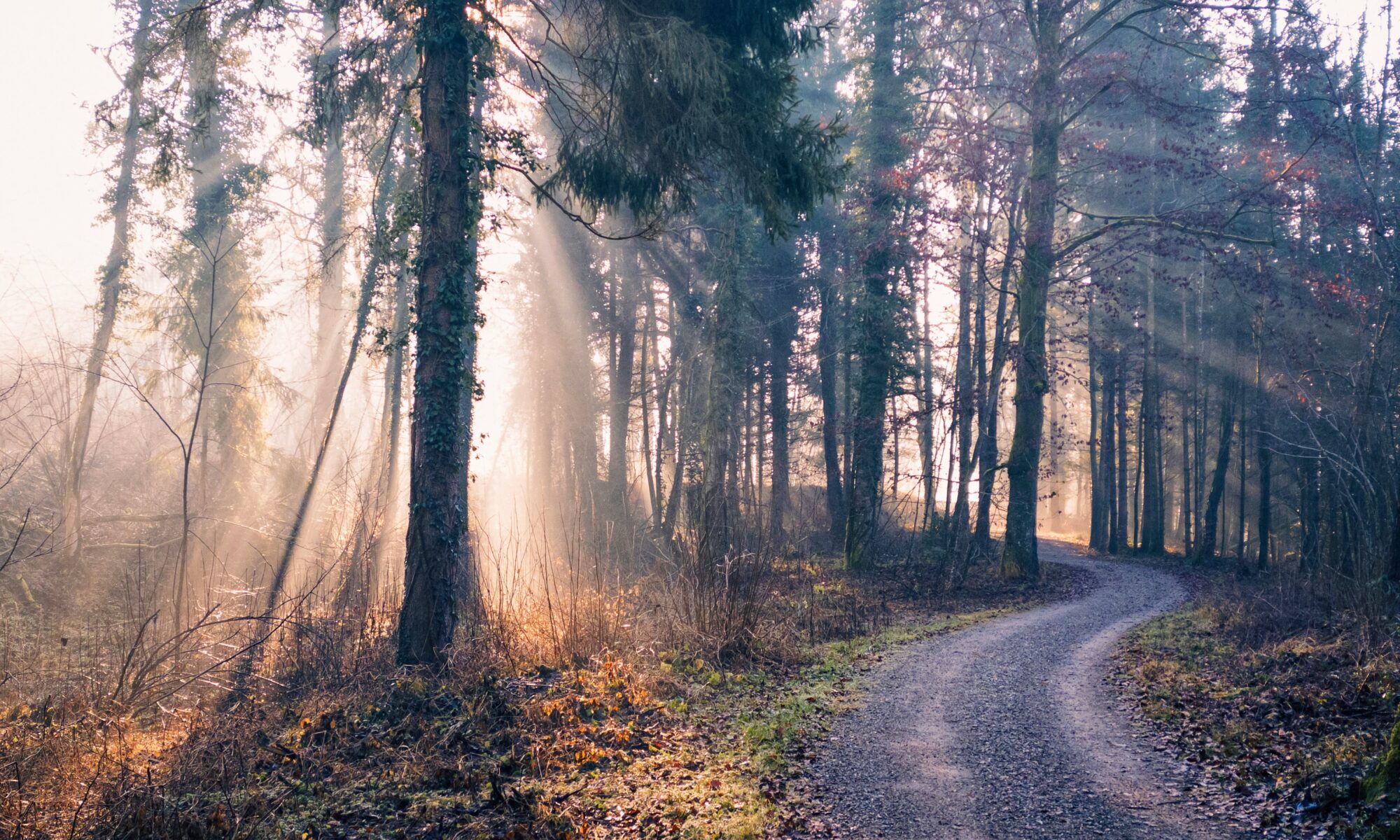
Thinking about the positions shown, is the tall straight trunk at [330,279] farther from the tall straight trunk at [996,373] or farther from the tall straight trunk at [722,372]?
the tall straight trunk at [996,373]

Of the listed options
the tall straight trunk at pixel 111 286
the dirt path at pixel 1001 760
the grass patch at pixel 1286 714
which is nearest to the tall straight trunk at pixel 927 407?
the grass patch at pixel 1286 714

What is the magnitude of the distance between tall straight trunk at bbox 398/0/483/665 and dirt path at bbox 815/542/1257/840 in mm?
4297

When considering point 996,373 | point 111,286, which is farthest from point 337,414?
point 996,373

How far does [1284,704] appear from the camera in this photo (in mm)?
6270

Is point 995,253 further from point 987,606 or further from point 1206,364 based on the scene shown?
point 987,606

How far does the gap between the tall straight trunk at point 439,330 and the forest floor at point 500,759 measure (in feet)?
2.81

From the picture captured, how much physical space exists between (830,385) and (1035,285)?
1094cm

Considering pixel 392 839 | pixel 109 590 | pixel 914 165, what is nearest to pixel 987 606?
pixel 914 165

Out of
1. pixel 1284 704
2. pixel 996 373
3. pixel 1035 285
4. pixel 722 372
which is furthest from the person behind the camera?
pixel 722 372

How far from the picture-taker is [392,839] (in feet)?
14.8

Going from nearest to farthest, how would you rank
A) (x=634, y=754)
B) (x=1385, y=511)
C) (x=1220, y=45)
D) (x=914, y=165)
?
1. (x=634, y=754)
2. (x=1385, y=511)
3. (x=1220, y=45)
4. (x=914, y=165)

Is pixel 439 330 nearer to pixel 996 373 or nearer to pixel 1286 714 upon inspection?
pixel 1286 714

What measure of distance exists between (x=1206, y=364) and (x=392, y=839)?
2659 centimetres

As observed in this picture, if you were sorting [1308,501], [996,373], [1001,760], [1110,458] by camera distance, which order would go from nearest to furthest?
[1001,760] < [996,373] < [1308,501] < [1110,458]
